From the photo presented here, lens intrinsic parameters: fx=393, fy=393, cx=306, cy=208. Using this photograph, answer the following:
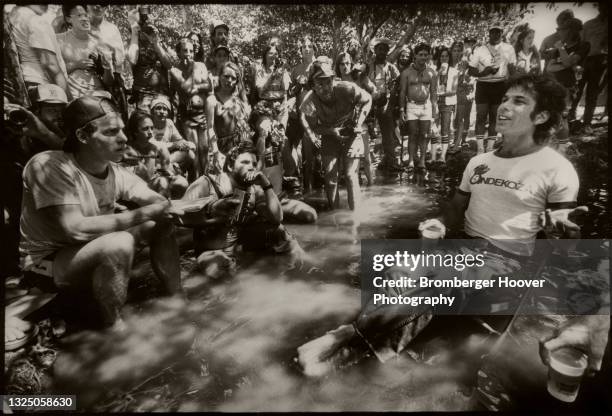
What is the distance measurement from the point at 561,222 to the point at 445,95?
1.16m

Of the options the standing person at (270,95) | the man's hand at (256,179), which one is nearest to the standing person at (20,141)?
the man's hand at (256,179)

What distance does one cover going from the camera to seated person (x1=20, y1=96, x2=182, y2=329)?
198cm

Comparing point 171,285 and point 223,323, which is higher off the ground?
point 171,285

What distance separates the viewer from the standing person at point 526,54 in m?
2.23

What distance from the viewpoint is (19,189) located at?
2.16m

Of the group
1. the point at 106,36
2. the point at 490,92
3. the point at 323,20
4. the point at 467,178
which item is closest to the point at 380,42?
the point at 323,20

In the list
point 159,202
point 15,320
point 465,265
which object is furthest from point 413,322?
point 15,320

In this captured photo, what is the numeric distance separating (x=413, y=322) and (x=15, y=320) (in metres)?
2.09

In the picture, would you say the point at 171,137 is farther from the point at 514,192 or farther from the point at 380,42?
the point at 514,192

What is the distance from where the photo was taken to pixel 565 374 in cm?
182

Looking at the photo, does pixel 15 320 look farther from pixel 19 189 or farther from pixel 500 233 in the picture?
pixel 500 233

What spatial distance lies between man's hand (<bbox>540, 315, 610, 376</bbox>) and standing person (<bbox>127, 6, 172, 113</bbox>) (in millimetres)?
2651

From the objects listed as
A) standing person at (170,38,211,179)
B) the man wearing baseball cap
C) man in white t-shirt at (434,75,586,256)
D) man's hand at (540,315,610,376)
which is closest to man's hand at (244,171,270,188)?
standing person at (170,38,211,179)

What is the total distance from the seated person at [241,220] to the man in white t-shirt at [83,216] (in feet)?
1.34
